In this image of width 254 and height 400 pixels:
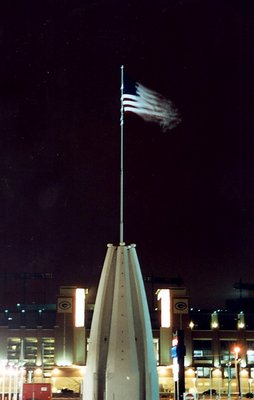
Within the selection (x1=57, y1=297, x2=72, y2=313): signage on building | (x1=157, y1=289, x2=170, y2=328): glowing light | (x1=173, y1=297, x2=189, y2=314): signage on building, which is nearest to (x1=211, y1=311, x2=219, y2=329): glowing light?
(x1=173, y1=297, x2=189, y2=314): signage on building

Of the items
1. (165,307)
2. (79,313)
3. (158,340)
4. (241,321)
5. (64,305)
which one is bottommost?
(158,340)

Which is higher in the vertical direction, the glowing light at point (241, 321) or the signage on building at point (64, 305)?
the signage on building at point (64, 305)

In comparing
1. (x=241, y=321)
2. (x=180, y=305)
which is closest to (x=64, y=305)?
(x=180, y=305)

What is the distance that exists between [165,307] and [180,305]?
2312 mm

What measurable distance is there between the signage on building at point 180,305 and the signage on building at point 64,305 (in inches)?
612

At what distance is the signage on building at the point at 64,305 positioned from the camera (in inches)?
3706

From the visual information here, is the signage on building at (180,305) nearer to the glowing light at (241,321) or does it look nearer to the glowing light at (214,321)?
the glowing light at (214,321)

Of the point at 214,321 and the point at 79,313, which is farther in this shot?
the point at 214,321

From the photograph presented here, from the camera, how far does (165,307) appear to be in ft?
315

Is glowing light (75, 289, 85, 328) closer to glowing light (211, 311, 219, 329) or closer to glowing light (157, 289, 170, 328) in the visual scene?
glowing light (157, 289, 170, 328)

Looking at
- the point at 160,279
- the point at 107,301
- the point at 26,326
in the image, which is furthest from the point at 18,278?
the point at 107,301

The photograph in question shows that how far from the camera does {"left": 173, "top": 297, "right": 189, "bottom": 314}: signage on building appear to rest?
3782 inches

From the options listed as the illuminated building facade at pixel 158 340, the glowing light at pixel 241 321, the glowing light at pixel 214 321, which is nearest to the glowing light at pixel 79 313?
the illuminated building facade at pixel 158 340

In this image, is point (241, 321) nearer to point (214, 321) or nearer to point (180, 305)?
point (214, 321)
